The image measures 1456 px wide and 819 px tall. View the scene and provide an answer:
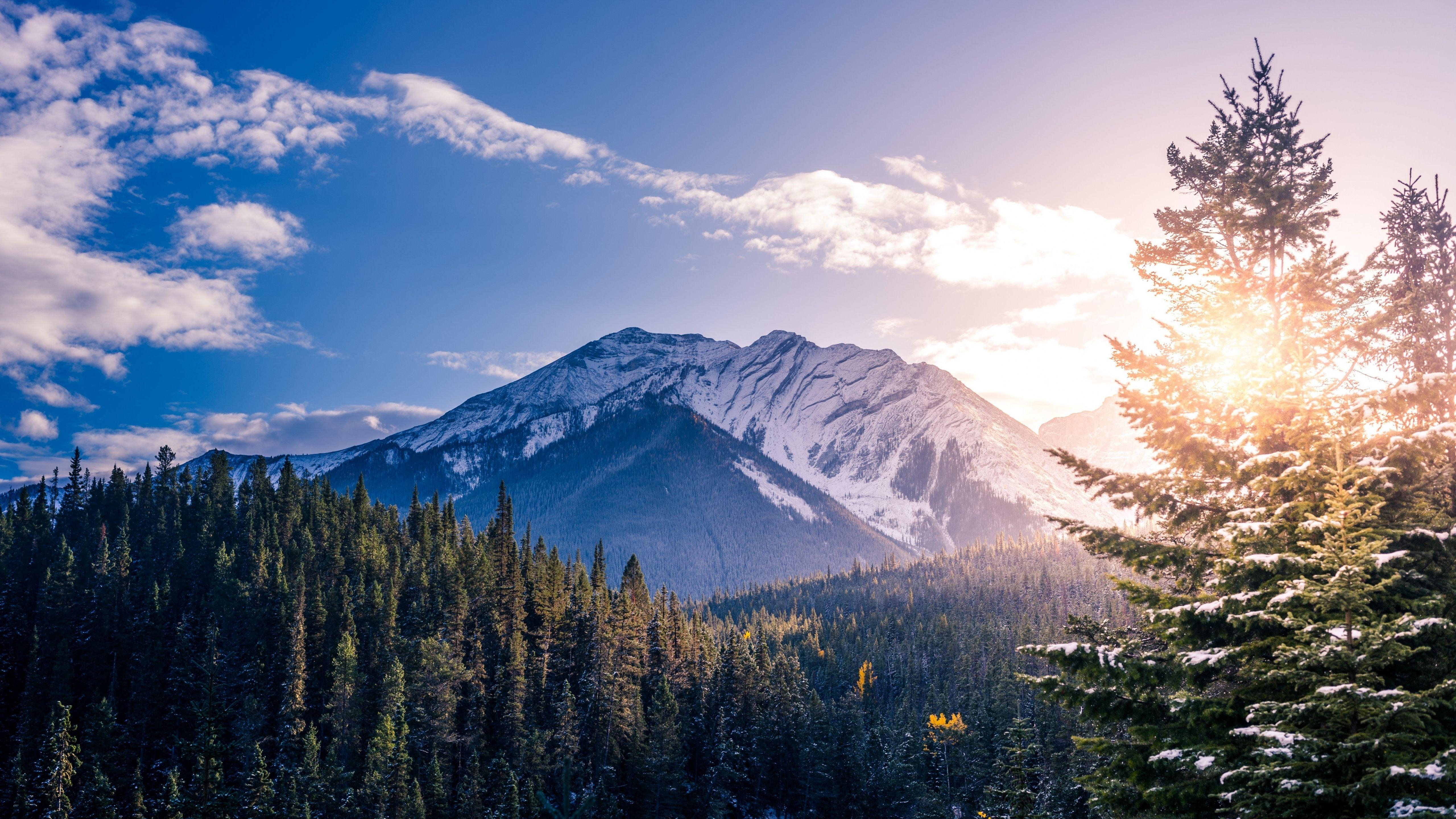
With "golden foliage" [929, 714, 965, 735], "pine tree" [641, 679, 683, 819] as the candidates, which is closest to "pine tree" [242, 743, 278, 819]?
"pine tree" [641, 679, 683, 819]

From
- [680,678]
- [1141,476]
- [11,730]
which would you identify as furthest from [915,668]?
[1141,476]

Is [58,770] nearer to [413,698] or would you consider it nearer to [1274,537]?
[413,698]

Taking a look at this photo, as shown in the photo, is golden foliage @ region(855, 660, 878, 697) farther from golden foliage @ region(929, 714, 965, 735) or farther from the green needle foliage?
the green needle foliage

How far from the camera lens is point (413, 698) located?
74.3 m

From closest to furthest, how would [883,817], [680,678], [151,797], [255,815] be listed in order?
[255,815] → [151,797] → [883,817] → [680,678]

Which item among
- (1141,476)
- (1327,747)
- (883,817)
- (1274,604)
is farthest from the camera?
(883,817)

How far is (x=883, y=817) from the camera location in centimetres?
7481

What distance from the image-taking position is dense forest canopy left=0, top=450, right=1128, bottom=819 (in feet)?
215

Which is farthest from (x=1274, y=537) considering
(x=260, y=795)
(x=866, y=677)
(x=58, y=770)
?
(x=866, y=677)

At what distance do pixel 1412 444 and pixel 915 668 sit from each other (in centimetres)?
14084

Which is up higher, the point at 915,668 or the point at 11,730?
the point at 11,730

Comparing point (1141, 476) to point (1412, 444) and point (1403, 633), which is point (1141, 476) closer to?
point (1412, 444)

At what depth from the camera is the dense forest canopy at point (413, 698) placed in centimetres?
6550

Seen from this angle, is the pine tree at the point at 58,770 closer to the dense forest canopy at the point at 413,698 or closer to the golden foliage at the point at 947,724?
the dense forest canopy at the point at 413,698
